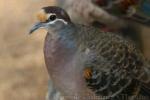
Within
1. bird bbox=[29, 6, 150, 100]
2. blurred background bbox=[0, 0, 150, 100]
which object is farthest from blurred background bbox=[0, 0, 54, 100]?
bird bbox=[29, 6, 150, 100]

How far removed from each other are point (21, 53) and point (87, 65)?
838 millimetres

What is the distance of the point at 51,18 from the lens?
118 cm

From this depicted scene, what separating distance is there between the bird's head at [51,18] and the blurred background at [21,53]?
63 centimetres

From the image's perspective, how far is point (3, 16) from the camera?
2170 millimetres

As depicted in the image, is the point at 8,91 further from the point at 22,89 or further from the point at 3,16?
the point at 3,16

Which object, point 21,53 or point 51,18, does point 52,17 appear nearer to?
point 51,18

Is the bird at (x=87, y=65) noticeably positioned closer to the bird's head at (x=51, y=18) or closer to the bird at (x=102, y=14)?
the bird's head at (x=51, y=18)

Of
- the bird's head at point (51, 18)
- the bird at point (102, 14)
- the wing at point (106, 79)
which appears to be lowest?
the bird at point (102, 14)

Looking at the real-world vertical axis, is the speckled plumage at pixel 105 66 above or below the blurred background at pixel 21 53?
above

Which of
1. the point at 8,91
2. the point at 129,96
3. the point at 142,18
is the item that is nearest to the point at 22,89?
the point at 8,91

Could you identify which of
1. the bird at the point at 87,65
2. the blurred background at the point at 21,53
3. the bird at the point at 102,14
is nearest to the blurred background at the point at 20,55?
the blurred background at the point at 21,53

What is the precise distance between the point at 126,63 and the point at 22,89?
2.26 feet

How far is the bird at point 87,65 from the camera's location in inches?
47.1

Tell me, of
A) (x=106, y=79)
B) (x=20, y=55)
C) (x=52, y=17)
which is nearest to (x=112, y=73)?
(x=106, y=79)
